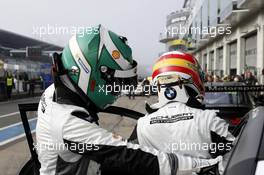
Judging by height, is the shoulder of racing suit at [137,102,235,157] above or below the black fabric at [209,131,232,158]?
above

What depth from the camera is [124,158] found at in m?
1.62

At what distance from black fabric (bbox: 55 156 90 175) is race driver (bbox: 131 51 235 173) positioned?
62 centimetres

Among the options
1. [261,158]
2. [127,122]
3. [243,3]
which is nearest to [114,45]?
[261,158]

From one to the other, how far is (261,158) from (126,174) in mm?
653

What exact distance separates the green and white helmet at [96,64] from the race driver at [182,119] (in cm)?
42

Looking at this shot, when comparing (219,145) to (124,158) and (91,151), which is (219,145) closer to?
(124,158)

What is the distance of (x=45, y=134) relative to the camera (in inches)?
71.2

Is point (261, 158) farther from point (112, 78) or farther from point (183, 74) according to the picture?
point (183, 74)

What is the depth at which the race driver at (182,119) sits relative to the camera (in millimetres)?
A: 2104

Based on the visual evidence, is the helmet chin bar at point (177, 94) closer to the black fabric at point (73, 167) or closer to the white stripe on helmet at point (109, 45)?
the white stripe on helmet at point (109, 45)

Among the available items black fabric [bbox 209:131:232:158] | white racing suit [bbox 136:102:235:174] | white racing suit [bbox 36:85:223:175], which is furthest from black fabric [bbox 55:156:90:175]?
black fabric [bbox 209:131:232:158]

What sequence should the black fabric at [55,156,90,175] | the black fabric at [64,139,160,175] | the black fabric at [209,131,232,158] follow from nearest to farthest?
the black fabric at [64,139,160,175]
the black fabric at [55,156,90,175]
the black fabric at [209,131,232,158]

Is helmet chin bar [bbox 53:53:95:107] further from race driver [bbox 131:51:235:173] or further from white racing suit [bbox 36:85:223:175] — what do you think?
race driver [bbox 131:51:235:173]

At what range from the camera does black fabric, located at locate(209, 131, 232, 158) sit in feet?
6.79
